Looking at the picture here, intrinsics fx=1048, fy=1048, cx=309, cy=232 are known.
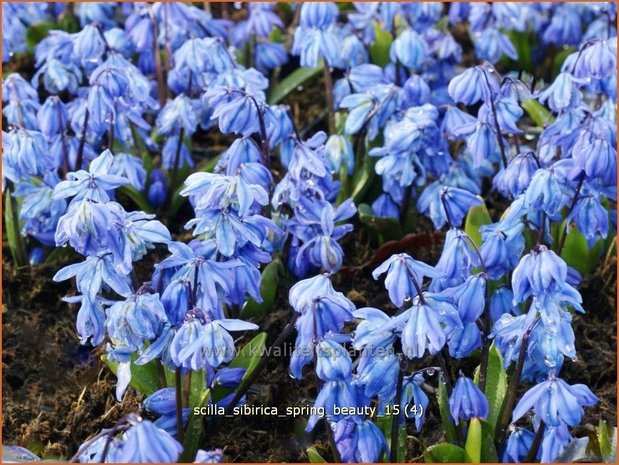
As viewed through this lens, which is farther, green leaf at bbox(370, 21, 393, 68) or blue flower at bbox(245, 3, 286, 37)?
green leaf at bbox(370, 21, 393, 68)

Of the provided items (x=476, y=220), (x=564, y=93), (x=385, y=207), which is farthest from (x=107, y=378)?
(x=564, y=93)

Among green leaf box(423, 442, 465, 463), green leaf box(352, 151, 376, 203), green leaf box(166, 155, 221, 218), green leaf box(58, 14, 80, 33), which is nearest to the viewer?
green leaf box(423, 442, 465, 463)

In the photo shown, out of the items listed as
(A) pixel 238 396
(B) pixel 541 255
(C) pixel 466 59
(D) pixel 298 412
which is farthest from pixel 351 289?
(C) pixel 466 59


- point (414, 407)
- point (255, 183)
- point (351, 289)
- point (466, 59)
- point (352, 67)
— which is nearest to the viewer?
point (414, 407)

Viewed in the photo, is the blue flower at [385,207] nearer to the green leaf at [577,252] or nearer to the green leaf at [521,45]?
the green leaf at [577,252]

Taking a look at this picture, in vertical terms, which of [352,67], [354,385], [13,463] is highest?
[352,67]

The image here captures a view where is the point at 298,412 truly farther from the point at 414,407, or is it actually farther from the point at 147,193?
the point at 147,193

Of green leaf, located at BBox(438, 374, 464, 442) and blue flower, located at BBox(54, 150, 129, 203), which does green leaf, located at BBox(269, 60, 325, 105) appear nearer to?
blue flower, located at BBox(54, 150, 129, 203)

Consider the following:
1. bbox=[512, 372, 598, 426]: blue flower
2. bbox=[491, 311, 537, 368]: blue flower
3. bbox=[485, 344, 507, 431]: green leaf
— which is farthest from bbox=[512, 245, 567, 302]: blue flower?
bbox=[485, 344, 507, 431]: green leaf
